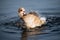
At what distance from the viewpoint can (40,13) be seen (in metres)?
11.3

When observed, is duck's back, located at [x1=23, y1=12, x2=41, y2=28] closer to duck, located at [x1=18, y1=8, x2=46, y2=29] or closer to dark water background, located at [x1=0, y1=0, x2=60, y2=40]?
duck, located at [x1=18, y1=8, x2=46, y2=29]

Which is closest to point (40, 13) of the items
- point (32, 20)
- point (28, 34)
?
point (32, 20)

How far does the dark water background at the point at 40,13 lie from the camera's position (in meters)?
8.90

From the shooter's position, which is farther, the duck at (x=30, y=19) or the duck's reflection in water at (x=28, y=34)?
the duck at (x=30, y=19)

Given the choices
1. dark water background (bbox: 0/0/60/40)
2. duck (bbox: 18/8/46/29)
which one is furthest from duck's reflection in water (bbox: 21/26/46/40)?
duck (bbox: 18/8/46/29)

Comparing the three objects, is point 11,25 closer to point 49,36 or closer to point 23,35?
point 23,35

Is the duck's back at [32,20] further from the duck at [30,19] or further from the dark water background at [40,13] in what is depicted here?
the dark water background at [40,13]

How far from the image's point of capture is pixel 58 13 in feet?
36.7

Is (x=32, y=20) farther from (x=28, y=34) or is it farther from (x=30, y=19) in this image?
(x=28, y=34)

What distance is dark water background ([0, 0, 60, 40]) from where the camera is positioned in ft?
29.2

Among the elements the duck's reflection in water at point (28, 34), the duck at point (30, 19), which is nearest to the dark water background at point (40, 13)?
the duck's reflection in water at point (28, 34)

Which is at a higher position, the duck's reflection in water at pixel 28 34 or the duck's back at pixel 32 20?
the duck's back at pixel 32 20

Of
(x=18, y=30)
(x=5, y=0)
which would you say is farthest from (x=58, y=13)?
(x=5, y=0)

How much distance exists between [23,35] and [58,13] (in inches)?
97.8
